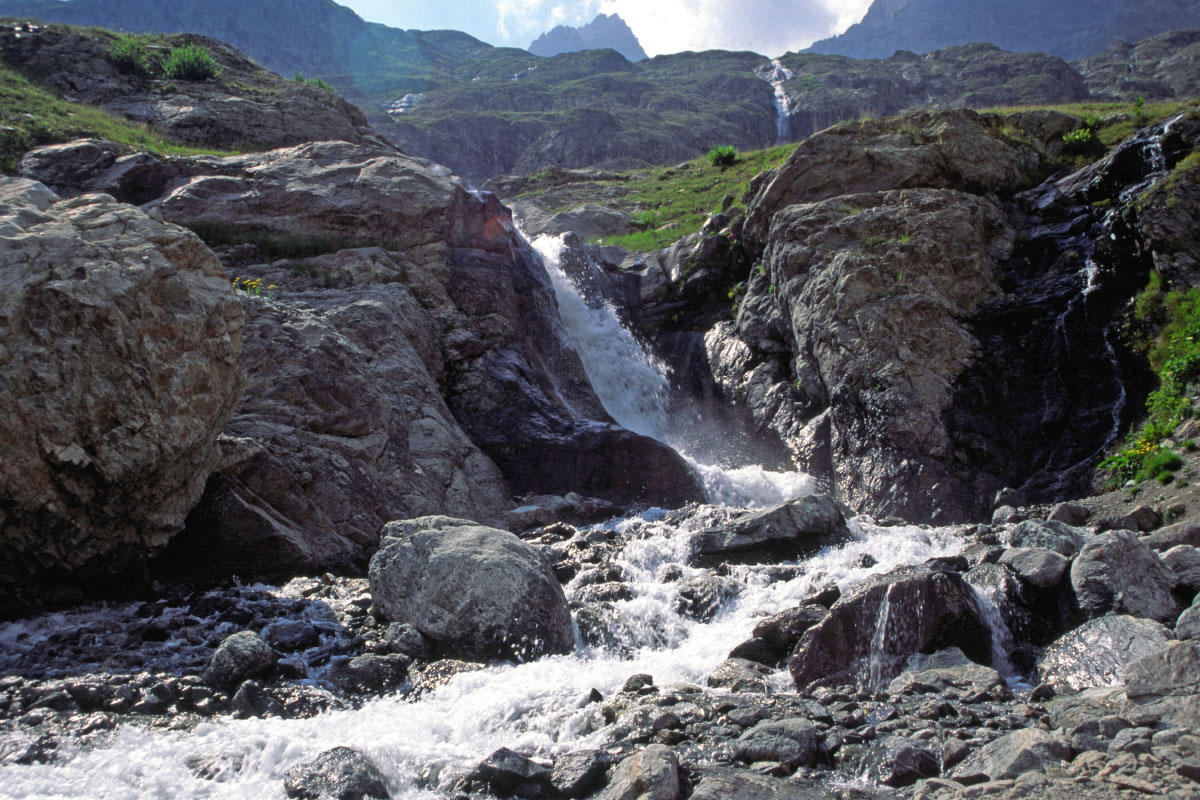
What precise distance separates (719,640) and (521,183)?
146ft

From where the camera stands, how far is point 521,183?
4850cm

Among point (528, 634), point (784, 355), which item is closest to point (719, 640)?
point (528, 634)

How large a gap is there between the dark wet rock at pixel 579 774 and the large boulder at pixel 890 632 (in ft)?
8.48

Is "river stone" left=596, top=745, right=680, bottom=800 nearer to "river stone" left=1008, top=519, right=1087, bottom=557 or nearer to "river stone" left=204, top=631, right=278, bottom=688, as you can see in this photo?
"river stone" left=204, top=631, right=278, bottom=688

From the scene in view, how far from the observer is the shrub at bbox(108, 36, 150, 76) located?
28.8 m

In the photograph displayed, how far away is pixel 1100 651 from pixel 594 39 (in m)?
199

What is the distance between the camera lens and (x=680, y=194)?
39656 millimetres

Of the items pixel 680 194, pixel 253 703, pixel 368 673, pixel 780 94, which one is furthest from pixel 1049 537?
pixel 780 94

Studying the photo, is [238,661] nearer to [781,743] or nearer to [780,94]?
[781,743]

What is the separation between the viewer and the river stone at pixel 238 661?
666 centimetres

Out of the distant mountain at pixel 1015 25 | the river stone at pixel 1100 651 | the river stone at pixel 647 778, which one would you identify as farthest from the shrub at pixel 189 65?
the distant mountain at pixel 1015 25

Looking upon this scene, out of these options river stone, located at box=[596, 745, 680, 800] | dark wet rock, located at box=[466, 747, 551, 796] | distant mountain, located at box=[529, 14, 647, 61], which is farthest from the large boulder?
distant mountain, located at box=[529, 14, 647, 61]

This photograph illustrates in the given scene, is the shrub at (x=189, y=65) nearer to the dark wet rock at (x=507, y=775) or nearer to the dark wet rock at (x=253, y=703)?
the dark wet rock at (x=253, y=703)

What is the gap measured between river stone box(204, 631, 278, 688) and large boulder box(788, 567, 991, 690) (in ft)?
17.3
